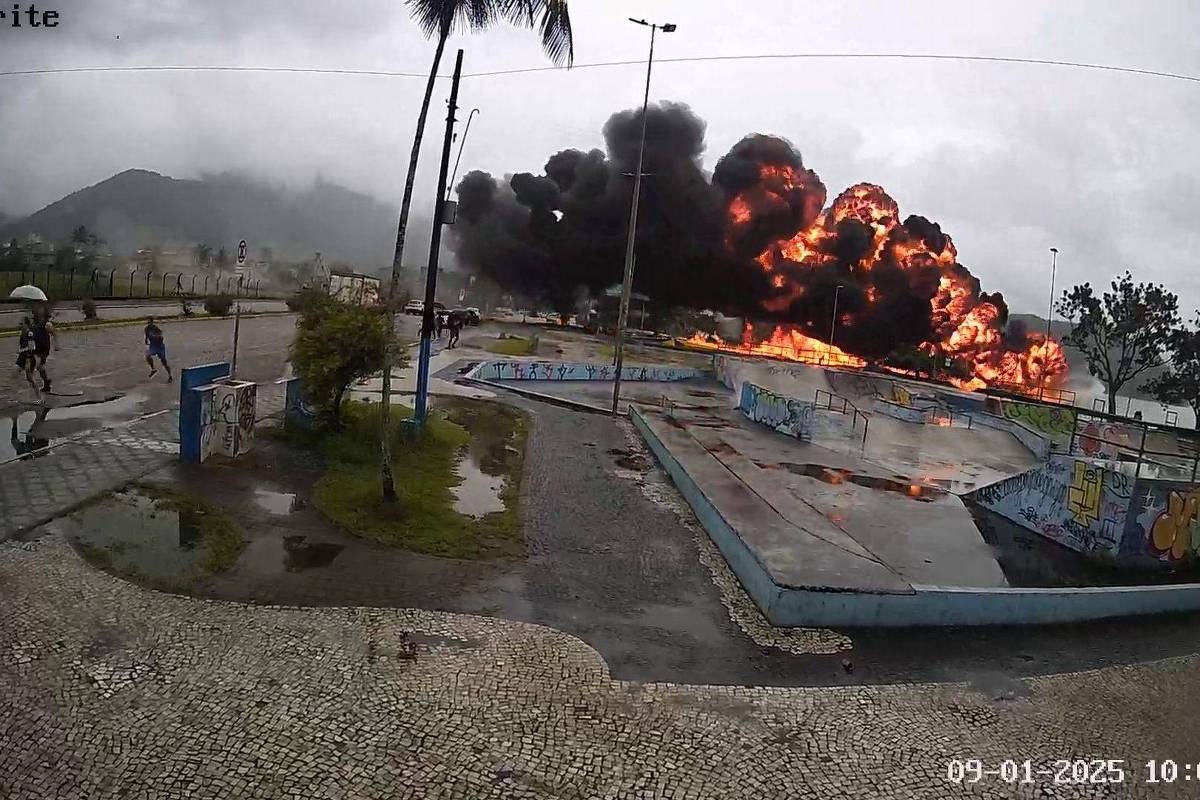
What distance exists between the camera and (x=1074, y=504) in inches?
447

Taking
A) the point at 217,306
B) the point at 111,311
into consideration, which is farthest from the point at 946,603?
the point at 217,306

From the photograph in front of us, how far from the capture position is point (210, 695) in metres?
4.89

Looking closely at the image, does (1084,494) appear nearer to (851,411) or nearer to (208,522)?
(208,522)

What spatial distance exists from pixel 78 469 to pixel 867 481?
1293cm

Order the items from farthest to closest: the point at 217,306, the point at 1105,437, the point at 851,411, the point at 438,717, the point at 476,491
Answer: the point at 217,306, the point at 851,411, the point at 1105,437, the point at 476,491, the point at 438,717

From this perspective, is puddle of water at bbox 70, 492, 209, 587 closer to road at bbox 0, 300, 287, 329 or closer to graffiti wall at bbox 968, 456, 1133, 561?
graffiti wall at bbox 968, 456, 1133, 561

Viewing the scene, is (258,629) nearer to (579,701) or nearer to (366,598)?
(366,598)

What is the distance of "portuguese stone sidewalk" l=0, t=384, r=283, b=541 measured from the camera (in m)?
7.97

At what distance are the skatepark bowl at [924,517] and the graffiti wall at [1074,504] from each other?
23mm

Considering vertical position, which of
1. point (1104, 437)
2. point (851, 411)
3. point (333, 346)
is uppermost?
point (333, 346)

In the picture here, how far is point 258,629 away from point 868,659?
16.2ft

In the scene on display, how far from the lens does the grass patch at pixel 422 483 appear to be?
8656 millimetres

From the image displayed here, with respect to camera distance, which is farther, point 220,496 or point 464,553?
point 220,496

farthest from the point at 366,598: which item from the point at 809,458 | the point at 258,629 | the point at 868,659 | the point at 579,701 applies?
the point at 809,458
